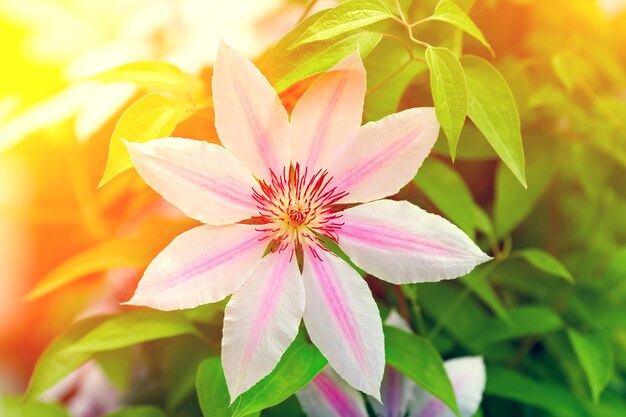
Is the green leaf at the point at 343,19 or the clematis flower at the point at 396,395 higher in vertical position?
the green leaf at the point at 343,19

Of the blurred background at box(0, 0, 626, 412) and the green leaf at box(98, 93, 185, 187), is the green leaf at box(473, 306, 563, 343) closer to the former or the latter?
the blurred background at box(0, 0, 626, 412)

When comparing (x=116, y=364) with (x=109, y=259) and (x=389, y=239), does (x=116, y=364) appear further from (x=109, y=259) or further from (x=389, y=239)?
(x=389, y=239)

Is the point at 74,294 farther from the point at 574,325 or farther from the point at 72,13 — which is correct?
the point at 574,325

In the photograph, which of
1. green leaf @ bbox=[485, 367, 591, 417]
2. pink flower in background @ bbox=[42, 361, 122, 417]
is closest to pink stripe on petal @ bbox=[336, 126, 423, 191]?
green leaf @ bbox=[485, 367, 591, 417]

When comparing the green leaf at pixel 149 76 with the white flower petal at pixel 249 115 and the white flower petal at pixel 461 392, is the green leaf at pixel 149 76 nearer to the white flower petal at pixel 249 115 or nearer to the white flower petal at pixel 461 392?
the white flower petal at pixel 249 115

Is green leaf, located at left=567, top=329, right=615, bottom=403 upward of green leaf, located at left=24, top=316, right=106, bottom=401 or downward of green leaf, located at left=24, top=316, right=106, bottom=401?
downward

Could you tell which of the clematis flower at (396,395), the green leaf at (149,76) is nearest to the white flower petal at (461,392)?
the clematis flower at (396,395)

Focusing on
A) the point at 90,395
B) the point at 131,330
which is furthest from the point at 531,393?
the point at 90,395
